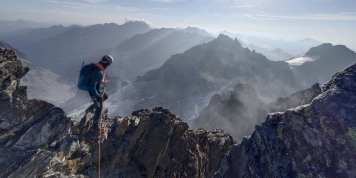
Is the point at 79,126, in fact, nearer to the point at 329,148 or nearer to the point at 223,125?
the point at 329,148

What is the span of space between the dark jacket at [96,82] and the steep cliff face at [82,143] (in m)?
4.28

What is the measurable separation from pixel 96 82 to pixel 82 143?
6651 mm

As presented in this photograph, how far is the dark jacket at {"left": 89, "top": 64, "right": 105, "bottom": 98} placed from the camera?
85.4ft

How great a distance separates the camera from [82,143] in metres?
29.8

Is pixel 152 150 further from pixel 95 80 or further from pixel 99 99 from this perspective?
pixel 95 80

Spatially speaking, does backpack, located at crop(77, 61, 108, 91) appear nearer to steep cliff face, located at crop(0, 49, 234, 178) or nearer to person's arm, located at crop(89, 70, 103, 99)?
person's arm, located at crop(89, 70, 103, 99)

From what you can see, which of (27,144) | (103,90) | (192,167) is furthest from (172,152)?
(27,144)

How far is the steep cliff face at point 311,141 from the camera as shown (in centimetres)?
1945

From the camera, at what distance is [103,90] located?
27766mm

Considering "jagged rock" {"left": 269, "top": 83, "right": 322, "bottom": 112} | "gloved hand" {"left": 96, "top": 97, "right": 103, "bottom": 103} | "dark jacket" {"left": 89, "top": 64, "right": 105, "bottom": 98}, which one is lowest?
"jagged rock" {"left": 269, "top": 83, "right": 322, "bottom": 112}

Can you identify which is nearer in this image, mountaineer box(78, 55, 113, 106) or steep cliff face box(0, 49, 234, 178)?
mountaineer box(78, 55, 113, 106)

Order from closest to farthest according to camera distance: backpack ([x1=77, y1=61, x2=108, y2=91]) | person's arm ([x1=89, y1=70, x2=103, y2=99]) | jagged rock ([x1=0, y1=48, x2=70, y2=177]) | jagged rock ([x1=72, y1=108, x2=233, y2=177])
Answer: person's arm ([x1=89, y1=70, x2=103, y2=99]) < backpack ([x1=77, y1=61, x2=108, y2=91]) < jagged rock ([x1=0, y1=48, x2=70, y2=177]) < jagged rock ([x1=72, y1=108, x2=233, y2=177])

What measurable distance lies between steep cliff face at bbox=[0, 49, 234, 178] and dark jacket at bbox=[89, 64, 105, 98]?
4.28 meters

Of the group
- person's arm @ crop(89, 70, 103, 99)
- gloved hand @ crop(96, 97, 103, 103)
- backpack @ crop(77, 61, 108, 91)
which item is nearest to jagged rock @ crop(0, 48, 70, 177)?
gloved hand @ crop(96, 97, 103, 103)
